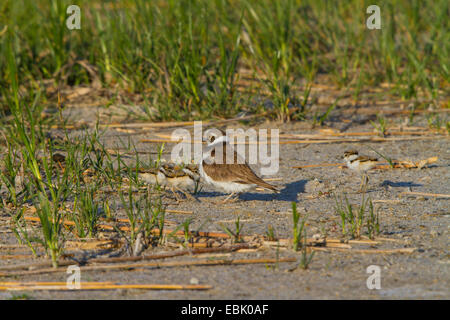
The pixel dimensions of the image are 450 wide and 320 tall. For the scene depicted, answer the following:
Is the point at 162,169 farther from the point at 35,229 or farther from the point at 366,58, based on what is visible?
the point at 366,58

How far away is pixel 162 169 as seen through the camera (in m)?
4.95

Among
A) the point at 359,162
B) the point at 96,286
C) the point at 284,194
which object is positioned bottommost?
the point at 96,286

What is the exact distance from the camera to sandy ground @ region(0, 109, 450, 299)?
11.3 ft

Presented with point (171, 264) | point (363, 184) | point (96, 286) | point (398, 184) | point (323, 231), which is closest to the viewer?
point (96, 286)

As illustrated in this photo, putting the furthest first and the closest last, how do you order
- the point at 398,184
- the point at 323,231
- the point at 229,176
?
1. the point at 398,184
2. the point at 229,176
3. the point at 323,231

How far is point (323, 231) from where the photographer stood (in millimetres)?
4156

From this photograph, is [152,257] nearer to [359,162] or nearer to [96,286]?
[96,286]

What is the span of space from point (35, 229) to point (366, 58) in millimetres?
5479

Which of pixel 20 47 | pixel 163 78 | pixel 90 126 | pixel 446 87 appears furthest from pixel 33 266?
pixel 446 87

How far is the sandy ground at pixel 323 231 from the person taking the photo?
3.44 metres

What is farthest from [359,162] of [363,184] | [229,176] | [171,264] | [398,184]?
[171,264]

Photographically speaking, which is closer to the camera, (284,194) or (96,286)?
(96,286)

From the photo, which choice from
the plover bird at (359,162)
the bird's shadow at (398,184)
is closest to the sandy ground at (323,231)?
the bird's shadow at (398,184)

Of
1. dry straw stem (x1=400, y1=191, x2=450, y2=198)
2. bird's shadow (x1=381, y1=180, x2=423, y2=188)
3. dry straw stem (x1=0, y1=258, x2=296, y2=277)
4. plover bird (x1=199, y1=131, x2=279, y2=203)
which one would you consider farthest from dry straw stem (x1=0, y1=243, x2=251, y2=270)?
bird's shadow (x1=381, y1=180, x2=423, y2=188)
